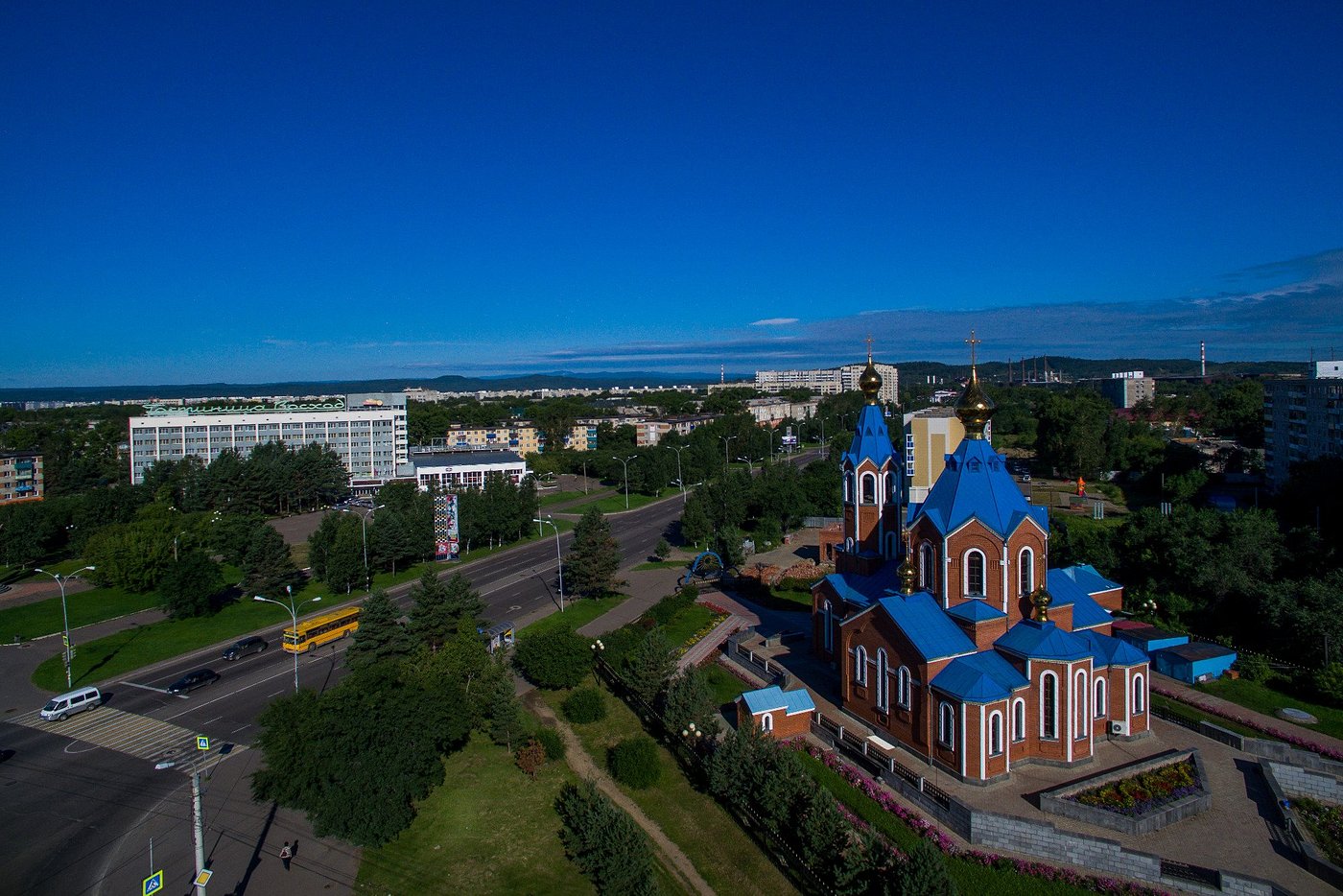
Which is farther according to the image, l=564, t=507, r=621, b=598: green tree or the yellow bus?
l=564, t=507, r=621, b=598: green tree

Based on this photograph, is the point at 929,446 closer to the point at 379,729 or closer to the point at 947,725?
the point at 947,725

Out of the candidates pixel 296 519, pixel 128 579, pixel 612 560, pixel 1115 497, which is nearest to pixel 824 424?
pixel 1115 497

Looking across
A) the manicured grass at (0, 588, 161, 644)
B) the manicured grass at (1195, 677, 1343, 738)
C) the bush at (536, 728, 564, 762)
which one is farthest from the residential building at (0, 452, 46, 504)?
the manicured grass at (1195, 677, 1343, 738)

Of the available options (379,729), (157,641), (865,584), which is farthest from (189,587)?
(865,584)

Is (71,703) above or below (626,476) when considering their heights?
below

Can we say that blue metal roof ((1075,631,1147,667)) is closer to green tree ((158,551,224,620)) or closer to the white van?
the white van
